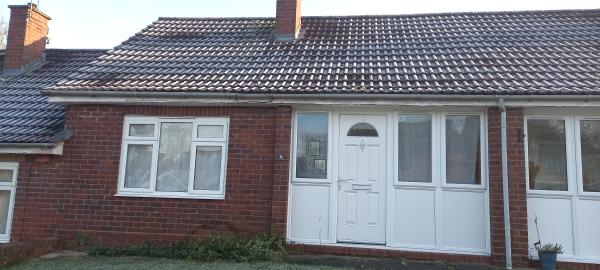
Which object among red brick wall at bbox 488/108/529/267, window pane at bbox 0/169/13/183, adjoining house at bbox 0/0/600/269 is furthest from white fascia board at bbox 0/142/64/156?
red brick wall at bbox 488/108/529/267

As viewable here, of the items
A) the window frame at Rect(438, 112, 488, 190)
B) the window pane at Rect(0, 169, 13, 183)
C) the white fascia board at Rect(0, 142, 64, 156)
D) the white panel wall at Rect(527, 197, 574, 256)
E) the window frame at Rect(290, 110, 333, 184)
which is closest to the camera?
the white panel wall at Rect(527, 197, 574, 256)

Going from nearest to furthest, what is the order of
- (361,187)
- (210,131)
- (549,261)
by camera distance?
(549,261), (361,187), (210,131)

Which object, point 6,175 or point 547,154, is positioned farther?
point 6,175

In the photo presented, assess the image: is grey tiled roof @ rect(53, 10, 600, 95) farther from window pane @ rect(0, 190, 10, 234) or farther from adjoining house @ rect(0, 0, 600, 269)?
window pane @ rect(0, 190, 10, 234)

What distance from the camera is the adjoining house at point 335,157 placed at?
7.65m

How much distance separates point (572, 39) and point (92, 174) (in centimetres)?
1036

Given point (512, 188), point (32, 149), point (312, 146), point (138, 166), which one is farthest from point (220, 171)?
point (512, 188)

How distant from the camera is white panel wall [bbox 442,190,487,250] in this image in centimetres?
777

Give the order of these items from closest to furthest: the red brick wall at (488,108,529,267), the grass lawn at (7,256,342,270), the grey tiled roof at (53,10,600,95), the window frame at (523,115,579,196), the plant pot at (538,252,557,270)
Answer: the grass lawn at (7,256,342,270)
the plant pot at (538,252,557,270)
the red brick wall at (488,108,529,267)
the window frame at (523,115,579,196)
the grey tiled roof at (53,10,600,95)

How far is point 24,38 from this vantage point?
12547 mm

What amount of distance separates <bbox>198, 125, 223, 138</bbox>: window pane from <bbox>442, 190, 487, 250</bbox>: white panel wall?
13.9 ft

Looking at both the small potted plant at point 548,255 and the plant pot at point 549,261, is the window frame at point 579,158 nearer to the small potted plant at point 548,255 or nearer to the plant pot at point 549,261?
the small potted plant at point 548,255

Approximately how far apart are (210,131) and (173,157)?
2.87ft

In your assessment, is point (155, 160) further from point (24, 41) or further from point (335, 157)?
point (24, 41)
